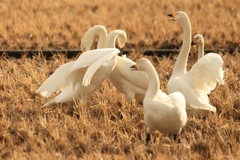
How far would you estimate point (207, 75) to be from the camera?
7055mm

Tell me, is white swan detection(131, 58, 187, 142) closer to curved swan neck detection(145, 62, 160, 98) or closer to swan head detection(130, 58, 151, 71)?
curved swan neck detection(145, 62, 160, 98)

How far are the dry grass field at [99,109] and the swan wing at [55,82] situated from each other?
7.5 inches

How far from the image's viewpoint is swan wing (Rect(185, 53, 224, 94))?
23.1 ft

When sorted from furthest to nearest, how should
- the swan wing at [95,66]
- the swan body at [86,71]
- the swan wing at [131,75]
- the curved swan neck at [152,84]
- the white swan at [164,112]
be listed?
the swan wing at [131,75] → the swan body at [86,71] → the swan wing at [95,66] → the curved swan neck at [152,84] → the white swan at [164,112]

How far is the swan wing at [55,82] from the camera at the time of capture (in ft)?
25.1

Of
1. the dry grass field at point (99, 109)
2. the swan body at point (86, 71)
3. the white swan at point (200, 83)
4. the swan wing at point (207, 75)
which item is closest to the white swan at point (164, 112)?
the dry grass field at point (99, 109)

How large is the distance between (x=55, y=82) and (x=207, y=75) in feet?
5.70

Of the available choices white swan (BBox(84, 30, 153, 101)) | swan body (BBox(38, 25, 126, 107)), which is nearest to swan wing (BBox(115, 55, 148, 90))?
white swan (BBox(84, 30, 153, 101))

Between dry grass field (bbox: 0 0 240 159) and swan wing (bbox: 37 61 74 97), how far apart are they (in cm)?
19

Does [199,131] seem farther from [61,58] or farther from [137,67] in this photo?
[61,58]

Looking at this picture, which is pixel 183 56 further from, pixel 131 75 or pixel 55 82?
pixel 55 82

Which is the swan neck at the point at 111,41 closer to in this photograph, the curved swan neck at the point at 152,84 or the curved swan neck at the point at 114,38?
the curved swan neck at the point at 114,38

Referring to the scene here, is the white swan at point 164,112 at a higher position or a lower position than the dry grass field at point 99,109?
higher

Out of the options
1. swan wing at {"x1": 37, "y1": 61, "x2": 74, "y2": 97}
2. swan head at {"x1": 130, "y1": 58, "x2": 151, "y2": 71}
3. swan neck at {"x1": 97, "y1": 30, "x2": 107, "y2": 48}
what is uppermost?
swan head at {"x1": 130, "y1": 58, "x2": 151, "y2": 71}
